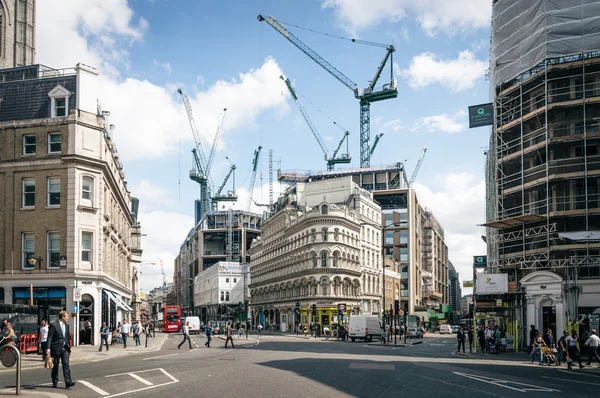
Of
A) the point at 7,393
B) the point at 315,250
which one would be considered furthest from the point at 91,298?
the point at 315,250

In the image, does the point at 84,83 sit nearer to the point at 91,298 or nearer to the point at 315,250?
the point at 91,298

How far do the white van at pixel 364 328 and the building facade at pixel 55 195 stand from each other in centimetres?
2414

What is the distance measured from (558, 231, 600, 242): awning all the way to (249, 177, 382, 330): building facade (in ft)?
116

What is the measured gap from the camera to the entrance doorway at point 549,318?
40.6m

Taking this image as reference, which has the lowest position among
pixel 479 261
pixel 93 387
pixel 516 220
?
pixel 93 387

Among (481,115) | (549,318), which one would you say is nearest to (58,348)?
(549,318)

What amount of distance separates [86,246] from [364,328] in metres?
27.3

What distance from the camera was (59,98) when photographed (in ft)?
145

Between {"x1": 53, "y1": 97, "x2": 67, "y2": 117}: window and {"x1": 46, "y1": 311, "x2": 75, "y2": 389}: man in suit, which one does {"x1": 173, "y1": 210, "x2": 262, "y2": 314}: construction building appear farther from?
{"x1": 46, "y1": 311, "x2": 75, "y2": 389}: man in suit

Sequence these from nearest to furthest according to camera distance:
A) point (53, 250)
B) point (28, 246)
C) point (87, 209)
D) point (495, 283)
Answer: point (495, 283), point (53, 250), point (28, 246), point (87, 209)

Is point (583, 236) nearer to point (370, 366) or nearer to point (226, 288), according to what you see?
point (370, 366)

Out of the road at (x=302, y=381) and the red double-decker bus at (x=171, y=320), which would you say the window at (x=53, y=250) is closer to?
the road at (x=302, y=381)

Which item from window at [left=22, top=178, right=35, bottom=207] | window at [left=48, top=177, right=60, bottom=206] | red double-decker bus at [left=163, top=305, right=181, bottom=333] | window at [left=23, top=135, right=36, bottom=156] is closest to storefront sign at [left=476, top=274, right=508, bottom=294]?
window at [left=48, top=177, right=60, bottom=206]

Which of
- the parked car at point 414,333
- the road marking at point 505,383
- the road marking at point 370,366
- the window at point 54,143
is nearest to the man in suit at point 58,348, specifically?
the road marking at point 370,366
